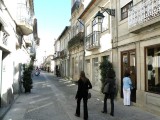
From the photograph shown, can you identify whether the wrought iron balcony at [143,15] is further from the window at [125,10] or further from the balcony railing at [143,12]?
the window at [125,10]

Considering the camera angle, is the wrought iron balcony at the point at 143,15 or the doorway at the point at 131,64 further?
the doorway at the point at 131,64

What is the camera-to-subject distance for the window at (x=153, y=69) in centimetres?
1119

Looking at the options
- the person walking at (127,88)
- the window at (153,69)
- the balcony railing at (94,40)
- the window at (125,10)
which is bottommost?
the person walking at (127,88)

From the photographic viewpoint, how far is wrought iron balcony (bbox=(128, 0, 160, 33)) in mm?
10498

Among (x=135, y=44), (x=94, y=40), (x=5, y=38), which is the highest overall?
(x=94, y=40)

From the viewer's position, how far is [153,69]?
11562 millimetres

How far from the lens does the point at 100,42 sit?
758 inches

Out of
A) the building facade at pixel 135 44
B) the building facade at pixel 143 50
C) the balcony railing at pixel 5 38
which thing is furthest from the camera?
the balcony railing at pixel 5 38

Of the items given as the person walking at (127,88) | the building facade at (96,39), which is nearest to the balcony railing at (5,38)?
the building facade at (96,39)

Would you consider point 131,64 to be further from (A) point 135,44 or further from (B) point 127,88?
(B) point 127,88

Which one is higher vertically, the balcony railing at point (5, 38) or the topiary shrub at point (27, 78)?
the balcony railing at point (5, 38)

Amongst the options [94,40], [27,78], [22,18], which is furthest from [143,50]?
[27,78]

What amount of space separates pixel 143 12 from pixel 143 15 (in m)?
0.12

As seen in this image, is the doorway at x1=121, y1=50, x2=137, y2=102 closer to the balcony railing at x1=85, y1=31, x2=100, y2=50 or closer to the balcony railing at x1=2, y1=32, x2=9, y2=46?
the balcony railing at x1=85, y1=31, x2=100, y2=50
